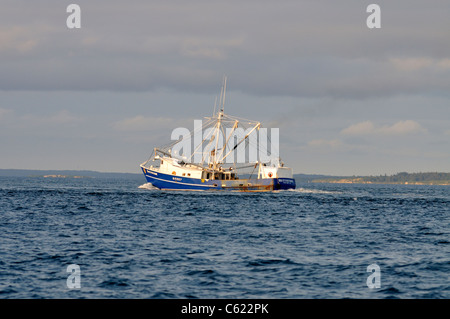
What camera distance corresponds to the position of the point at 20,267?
31188mm

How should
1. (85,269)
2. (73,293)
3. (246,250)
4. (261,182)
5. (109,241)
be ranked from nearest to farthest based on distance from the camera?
(73,293) < (85,269) < (246,250) < (109,241) < (261,182)

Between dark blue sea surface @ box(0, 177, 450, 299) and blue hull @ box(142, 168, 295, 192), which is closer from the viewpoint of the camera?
dark blue sea surface @ box(0, 177, 450, 299)

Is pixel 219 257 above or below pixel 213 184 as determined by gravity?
below

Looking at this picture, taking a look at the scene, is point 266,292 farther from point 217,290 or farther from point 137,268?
point 137,268

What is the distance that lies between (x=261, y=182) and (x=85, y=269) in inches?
3957

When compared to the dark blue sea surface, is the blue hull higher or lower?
higher

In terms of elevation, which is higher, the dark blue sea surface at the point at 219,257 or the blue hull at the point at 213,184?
the blue hull at the point at 213,184

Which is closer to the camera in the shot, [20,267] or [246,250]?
[20,267]

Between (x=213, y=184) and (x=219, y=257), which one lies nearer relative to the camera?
(x=219, y=257)

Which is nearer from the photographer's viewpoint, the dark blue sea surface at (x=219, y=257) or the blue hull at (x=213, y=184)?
the dark blue sea surface at (x=219, y=257)
